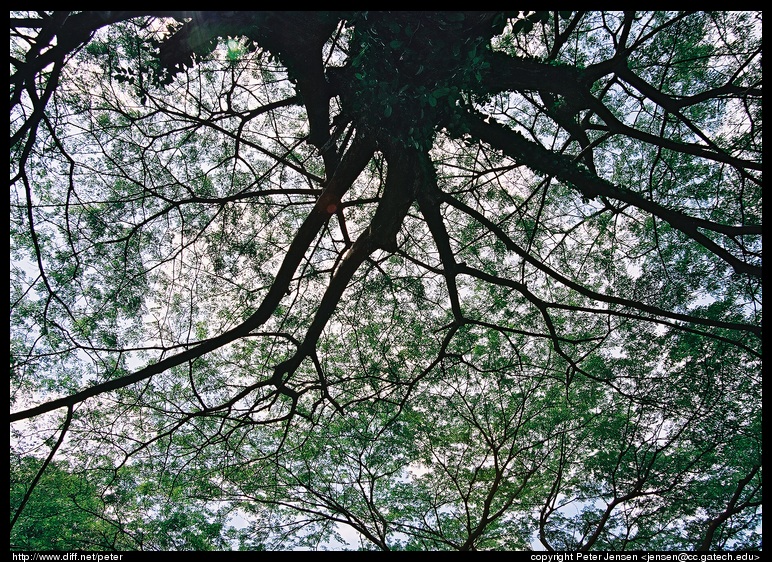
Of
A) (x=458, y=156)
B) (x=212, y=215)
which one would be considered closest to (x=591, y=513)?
(x=458, y=156)

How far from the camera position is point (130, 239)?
181 inches

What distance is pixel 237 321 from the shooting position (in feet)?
16.9

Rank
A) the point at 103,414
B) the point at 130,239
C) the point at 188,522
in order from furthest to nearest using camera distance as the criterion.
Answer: the point at 188,522
the point at 103,414
the point at 130,239

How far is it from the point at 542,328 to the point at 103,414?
4.93 metres

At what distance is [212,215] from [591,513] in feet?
17.2

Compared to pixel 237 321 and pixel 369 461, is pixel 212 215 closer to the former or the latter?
pixel 237 321

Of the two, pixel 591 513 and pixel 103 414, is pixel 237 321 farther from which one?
pixel 591 513
